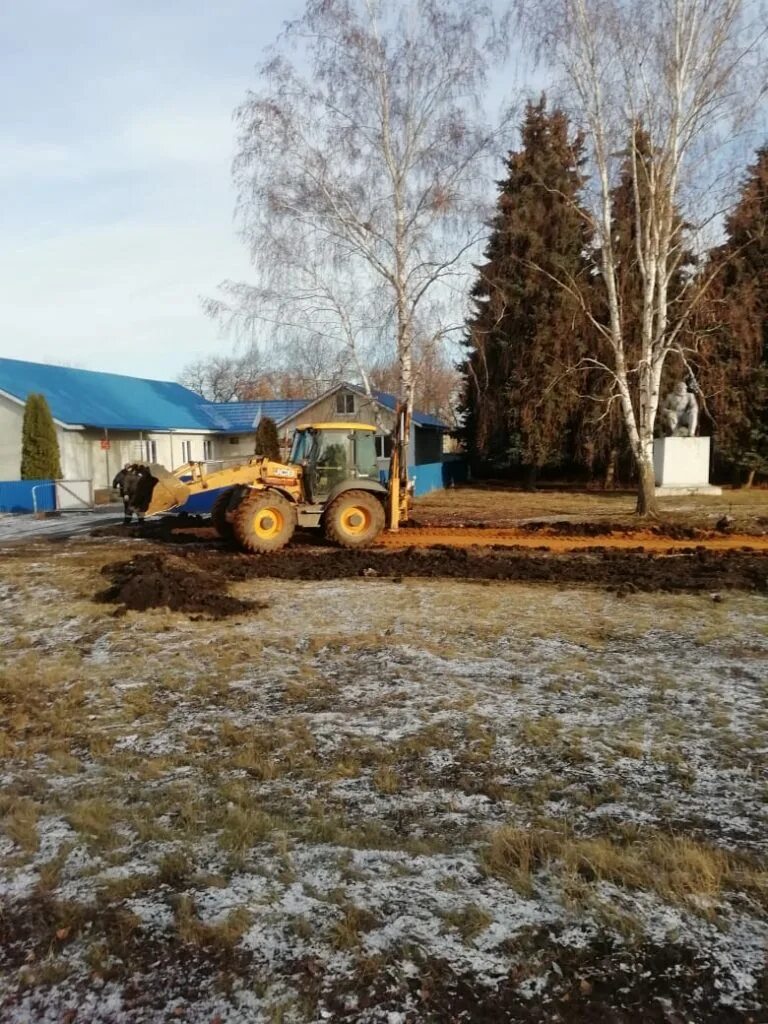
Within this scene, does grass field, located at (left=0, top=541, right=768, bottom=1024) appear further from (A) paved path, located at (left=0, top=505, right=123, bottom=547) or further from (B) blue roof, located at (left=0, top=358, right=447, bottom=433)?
(B) blue roof, located at (left=0, top=358, right=447, bottom=433)

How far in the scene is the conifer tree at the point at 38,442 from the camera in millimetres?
25000

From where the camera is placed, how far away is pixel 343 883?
3643 millimetres

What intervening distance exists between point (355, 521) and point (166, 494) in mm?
3463

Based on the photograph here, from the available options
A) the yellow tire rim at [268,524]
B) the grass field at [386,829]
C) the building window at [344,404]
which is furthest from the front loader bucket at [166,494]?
the building window at [344,404]

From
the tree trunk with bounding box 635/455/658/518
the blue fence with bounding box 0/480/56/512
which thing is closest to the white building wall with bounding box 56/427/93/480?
the blue fence with bounding box 0/480/56/512

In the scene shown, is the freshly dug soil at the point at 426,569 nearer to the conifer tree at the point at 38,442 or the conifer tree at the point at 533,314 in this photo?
the conifer tree at the point at 38,442

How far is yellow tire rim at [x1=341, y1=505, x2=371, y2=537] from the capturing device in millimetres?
13859

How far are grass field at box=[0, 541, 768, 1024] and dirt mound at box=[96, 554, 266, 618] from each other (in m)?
1.41

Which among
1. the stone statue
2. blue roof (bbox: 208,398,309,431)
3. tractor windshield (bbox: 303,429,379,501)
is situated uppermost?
blue roof (bbox: 208,398,309,431)

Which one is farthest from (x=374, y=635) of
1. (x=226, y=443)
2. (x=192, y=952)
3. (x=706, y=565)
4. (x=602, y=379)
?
(x=226, y=443)

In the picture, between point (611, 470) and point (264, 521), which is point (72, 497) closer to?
point (264, 521)

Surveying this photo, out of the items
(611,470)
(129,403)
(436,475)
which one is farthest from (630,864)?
(129,403)

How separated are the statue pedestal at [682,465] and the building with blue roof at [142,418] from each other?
29.4ft

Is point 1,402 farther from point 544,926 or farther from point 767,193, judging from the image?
point 544,926
